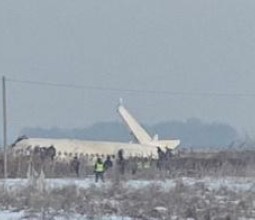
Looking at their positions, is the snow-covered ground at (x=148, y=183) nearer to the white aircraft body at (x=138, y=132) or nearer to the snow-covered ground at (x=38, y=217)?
the snow-covered ground at (x=38, y=217)

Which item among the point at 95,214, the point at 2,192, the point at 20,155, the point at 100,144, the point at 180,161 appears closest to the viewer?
the point at 95,214

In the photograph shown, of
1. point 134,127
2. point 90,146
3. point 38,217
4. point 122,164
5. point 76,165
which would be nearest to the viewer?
point 38,217

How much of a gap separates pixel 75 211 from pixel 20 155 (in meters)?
31.1

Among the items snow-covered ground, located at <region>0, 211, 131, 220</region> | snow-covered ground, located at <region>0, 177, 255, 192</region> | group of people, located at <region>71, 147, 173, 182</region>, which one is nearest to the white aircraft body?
group of people, located at <region>71, 147, 173, 182</region>

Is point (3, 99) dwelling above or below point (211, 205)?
above

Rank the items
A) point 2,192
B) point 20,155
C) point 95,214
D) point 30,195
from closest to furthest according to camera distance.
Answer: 1. point 95,214
2. point 30,195
3. point 2,192
4. point 20,155

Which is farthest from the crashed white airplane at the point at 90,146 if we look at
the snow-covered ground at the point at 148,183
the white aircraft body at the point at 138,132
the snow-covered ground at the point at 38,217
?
the snow-covered ground at the point at 38,217

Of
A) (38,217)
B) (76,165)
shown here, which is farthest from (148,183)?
(76,165)

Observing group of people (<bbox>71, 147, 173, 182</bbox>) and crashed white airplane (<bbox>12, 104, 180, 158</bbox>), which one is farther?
crashed white airplane (<bbox>12, 104, 180, 158</bbox>)

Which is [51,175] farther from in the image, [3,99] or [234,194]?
[234,194]

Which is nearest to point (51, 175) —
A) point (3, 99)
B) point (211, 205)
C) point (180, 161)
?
point (3, 99)

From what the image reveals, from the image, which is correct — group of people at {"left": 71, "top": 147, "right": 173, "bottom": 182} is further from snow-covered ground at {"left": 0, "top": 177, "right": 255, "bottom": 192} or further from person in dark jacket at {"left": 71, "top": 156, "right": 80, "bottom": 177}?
snow-covered ground at {"left": 0, "top": 177, "right": 255, "bottom": 192}

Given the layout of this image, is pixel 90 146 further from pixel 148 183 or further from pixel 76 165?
pixel 148 183

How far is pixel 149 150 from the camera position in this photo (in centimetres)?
7600
